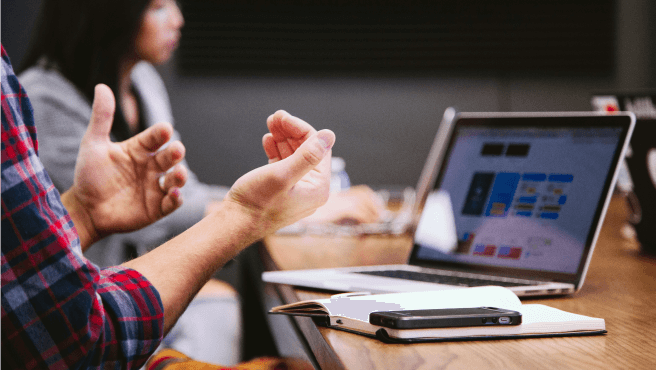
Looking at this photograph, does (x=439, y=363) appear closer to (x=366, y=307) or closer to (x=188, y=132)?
(x=366, y=307)

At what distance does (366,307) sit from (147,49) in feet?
5.04

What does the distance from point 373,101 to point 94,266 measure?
2694 mm

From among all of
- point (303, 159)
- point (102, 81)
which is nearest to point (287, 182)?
point (303, 159)

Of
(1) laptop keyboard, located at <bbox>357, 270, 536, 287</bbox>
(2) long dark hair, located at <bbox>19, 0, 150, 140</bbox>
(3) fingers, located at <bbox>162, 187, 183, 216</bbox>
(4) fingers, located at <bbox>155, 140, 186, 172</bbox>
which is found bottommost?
(1) laptop keyboard, located at <bbox>357, 270, 536, 287</bbox>

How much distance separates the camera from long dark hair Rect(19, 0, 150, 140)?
1.74 metres

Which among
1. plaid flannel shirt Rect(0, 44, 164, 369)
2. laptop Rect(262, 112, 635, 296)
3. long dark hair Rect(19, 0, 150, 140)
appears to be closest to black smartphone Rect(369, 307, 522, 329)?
laptop Rect(262, 112, 635, 296)

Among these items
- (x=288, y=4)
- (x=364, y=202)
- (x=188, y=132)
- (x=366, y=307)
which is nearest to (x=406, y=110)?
(x=288, y=4)

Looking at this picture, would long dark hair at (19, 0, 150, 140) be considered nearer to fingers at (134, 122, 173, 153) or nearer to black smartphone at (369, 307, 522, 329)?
fingers at (134, 122, 173, 153)

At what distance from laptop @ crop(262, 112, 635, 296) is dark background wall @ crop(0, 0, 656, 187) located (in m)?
2.07

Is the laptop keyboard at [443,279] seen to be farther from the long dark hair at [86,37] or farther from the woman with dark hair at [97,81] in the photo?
the long dark hair at [86,37]

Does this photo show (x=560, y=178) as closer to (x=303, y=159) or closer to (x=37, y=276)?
(x=303, y=159)

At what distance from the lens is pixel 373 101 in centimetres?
319

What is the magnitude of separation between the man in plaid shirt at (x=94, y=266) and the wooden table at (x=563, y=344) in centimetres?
15

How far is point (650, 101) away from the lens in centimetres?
108
